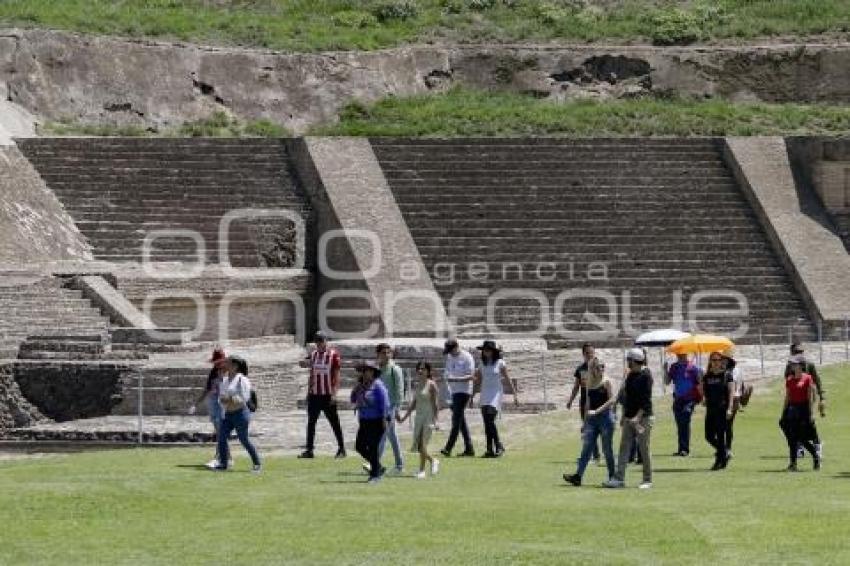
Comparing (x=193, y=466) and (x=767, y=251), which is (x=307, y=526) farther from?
(x=767, y=251)

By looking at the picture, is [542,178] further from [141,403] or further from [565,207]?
[141,403]

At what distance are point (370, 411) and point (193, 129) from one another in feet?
75.6

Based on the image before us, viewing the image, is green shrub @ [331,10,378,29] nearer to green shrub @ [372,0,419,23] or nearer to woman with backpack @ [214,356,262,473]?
green shrub @ [372,0,419,23]

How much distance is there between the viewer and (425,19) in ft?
157

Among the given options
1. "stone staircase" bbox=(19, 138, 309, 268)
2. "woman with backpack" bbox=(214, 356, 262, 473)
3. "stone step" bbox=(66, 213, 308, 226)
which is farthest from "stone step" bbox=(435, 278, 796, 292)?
"woman with backpack" bbox=(214, 356, 262, 473)

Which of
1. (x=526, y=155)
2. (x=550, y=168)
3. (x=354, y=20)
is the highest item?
(x=354, y=20)

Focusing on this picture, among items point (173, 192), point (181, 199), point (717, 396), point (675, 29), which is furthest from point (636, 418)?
point (675, 29)

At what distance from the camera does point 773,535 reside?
46.1ft

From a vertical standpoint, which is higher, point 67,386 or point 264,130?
point 264,130

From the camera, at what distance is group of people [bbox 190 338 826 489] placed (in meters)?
17.5

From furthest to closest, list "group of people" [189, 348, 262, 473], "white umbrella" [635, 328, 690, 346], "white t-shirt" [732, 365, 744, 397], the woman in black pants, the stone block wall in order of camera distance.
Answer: "white umbrella" [635, 328, 690, 346] → the stone block wall → "white t-shirt" [732, 365, 744, 397] → "group of people" [189, 348, 262, 473] → the woman in black pants

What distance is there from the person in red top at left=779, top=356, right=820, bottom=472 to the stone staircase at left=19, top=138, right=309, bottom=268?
16.8 meters

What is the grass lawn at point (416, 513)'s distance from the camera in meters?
13.4

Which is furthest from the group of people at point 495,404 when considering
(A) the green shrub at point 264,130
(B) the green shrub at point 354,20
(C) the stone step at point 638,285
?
(B) the green shrub at point 354,20
